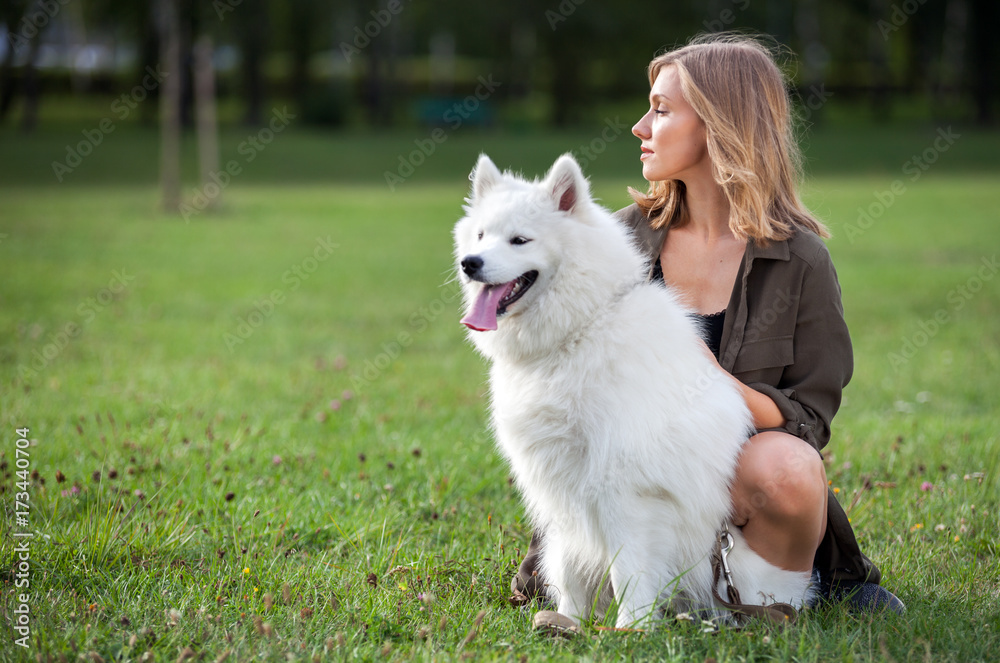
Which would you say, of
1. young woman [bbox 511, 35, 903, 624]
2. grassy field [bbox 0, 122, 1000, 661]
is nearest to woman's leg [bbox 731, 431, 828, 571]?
young woman [bbox 511, 35, 903, 624]

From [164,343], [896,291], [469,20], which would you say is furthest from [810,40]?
[164,343]

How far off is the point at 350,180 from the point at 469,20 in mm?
25236

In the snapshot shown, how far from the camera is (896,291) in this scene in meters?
9.95

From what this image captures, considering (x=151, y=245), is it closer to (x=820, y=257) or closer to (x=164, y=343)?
(x=164, y=343)

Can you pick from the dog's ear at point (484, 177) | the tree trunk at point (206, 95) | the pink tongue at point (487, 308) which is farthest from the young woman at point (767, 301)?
the tree trunk at point (206, 95)

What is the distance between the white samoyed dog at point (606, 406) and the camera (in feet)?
9.23

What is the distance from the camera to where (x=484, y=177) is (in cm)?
318

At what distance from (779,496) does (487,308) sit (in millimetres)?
1142

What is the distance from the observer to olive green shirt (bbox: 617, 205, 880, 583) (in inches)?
119

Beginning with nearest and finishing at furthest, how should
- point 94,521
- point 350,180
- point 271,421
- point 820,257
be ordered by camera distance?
1. point 820,257
2. point 94,521
3. point 271,421
4. point 350,180

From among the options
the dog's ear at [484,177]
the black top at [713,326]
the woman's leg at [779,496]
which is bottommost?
the woman's leg at [779,496]

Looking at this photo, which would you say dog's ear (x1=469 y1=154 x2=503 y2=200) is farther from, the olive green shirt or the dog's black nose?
the olive green shirt

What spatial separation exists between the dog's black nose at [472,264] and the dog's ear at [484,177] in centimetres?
42

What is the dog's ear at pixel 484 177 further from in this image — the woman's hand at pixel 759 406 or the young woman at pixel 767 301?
the woman's hand at pixel 759 406
